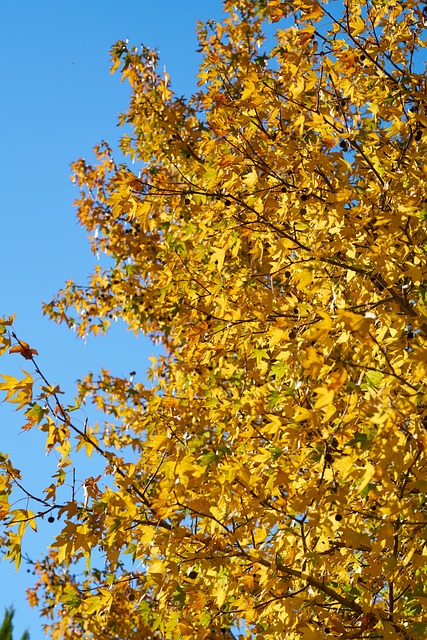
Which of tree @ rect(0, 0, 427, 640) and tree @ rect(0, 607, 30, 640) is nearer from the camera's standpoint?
tree @ rect(0, 0, 427, 640)

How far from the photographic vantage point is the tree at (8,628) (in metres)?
12.4

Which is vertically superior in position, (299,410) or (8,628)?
(8,628)

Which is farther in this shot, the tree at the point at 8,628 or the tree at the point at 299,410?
the tree at the point at 8,628

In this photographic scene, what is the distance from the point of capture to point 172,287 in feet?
14.4

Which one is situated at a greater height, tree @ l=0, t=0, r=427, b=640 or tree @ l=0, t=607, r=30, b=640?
tree @ l=0, t=607, r=30, b=640

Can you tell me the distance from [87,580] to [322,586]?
626 cm

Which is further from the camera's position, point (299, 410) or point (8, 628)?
point (8, 628)

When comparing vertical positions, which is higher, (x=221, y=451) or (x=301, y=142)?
(x=301, y=142)

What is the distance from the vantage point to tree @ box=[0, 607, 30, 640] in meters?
12.4

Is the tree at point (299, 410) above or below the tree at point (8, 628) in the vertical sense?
below

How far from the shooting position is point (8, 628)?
41.2 ft

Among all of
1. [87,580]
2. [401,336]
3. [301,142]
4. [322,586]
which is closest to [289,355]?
[401,336]

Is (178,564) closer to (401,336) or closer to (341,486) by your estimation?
(341,486)

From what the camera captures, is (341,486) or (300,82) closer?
(341,486)
